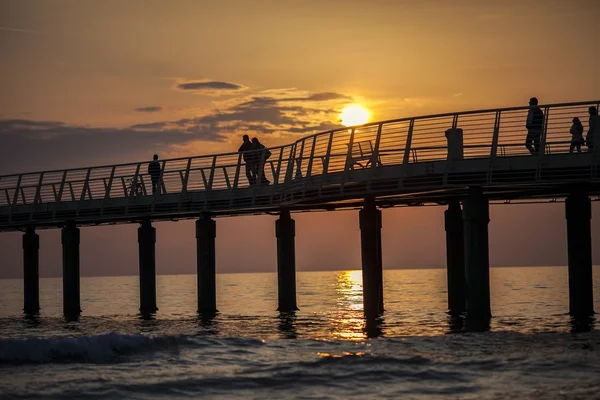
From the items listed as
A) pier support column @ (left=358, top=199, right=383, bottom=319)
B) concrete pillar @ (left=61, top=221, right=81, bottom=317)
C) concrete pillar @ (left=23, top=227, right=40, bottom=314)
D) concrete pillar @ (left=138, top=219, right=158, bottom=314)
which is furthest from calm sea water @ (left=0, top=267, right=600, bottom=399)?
concrete pillar @ (left=23, top=227, right=40, bottom=314)

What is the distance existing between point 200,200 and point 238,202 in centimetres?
234

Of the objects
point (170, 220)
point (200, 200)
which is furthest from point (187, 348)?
point (170, 220)

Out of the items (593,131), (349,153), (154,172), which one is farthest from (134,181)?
(593,131)

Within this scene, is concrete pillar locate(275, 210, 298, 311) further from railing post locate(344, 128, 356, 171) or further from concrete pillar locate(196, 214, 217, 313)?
railing post locate(344, 128, 356, 171)

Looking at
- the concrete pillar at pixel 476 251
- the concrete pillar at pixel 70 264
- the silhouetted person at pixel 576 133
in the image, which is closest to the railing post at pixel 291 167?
the concrete pillar at pixel 476 251

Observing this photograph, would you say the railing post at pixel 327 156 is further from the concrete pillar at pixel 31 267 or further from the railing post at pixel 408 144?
the concrete pillar at pixel 31 267

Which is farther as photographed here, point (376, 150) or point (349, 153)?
point (349, 153)

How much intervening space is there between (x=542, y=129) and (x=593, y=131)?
4.44 ft

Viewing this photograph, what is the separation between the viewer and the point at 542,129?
99.1 feet

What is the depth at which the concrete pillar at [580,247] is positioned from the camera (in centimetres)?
3425

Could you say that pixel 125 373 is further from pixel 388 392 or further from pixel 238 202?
pixel 238 202

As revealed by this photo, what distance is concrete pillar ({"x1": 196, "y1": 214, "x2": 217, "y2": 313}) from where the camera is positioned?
44312 mm

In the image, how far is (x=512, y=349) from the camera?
25.9 meters

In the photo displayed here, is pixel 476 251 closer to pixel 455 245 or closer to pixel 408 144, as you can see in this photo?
pixel 408 144
